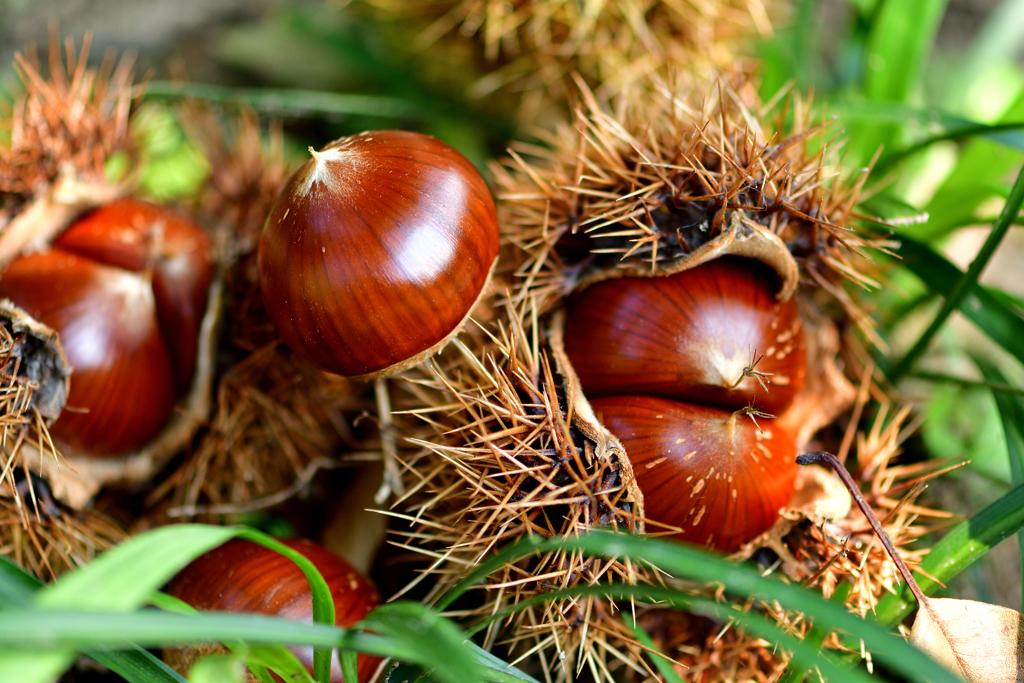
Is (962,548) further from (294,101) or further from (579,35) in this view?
(294,101)

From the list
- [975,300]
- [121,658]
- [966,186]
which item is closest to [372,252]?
[121,658]

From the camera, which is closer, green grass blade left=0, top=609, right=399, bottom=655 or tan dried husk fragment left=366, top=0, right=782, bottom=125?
green grass blade left=0, top=609, right=399, bottom=655

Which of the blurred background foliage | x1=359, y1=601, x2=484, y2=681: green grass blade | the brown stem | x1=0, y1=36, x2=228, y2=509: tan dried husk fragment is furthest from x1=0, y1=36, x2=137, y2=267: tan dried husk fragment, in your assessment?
the brown stem

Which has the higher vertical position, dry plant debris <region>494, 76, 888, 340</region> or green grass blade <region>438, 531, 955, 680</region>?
dry plant debris <region>494, 76, 888, 340</region>

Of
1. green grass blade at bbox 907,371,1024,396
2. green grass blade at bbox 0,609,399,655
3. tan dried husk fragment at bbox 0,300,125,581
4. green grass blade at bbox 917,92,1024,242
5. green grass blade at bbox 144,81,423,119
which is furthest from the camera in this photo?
green grass blade at bbox 144,81,423,119

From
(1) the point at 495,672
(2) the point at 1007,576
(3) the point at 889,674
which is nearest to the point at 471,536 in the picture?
(1) the point at 495,672

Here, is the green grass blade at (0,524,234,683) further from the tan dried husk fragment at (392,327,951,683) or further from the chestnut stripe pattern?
the chestnut stripe pattern

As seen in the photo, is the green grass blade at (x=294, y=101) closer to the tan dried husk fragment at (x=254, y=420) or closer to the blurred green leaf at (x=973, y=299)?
the tan dried husk fragment at (x=254, y=420)

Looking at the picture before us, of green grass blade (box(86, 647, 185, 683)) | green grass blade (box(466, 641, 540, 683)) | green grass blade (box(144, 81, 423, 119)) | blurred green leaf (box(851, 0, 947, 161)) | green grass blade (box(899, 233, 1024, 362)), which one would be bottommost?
green grass blade (box(86, 647, 185, 683))
